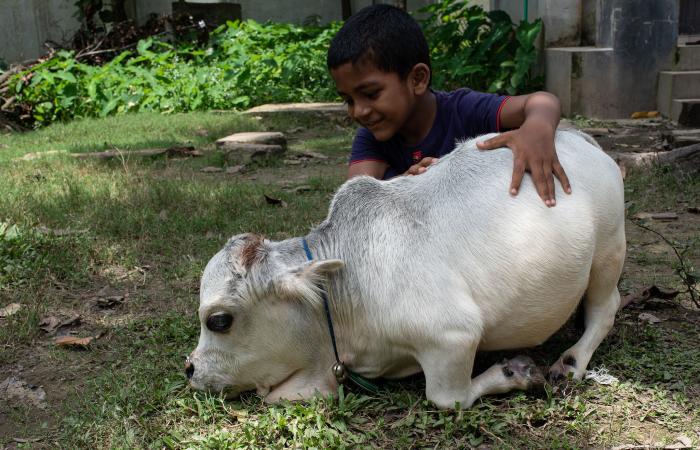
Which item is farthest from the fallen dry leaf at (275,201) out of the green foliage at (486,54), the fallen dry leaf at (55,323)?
the green foliage at (486,54)

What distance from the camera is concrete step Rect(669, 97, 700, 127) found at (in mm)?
7633

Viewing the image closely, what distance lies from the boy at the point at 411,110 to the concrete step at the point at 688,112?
193 inches

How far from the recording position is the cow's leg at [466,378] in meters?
2.62

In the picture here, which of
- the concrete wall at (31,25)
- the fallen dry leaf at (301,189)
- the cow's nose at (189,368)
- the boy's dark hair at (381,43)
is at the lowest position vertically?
the cow's nose at (189,368)

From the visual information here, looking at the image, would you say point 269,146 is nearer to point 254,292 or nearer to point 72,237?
point 72,237

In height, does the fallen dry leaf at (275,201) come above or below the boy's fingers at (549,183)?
below

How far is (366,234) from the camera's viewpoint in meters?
2.84

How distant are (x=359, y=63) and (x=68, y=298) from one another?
2016 millimetres

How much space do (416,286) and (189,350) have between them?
118 cm

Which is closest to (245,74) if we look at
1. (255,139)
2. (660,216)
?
(255,139)

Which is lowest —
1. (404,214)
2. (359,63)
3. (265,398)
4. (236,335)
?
(265,398)

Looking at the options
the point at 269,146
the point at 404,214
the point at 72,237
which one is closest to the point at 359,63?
the point at 404,214

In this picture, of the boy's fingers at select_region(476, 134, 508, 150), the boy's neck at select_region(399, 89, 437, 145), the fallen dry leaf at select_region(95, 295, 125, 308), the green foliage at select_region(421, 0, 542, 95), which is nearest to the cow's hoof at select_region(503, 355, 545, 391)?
the boy's fingers at select_region(476, 134, 508, 150)

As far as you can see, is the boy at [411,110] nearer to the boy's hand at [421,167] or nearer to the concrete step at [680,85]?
the boy's hand at [421,167]
